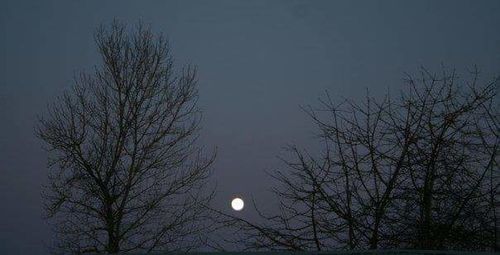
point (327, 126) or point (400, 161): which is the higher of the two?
point (327, 126)

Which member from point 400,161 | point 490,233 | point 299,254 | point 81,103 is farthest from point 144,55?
point 299,254

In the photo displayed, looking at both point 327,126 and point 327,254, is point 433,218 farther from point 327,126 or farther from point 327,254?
point 327,254

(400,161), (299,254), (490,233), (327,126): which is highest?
(327,126)

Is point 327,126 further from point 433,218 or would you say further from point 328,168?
point 433,218

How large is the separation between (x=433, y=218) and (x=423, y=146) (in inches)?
35.7

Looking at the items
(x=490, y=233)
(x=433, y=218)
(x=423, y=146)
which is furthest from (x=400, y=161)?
(x=490, y=233)

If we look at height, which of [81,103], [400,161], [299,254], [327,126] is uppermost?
[81,103]

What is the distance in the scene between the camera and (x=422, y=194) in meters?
6.07

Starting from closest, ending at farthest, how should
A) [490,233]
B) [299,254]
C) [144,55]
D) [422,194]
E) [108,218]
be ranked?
[299,254], [490,233], [422,194], [108,218], [144,55]

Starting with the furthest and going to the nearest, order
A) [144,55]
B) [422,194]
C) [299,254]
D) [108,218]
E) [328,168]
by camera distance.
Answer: [144,55], [108,218], [328,168], [422,194], [299,254]

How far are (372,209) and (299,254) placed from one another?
3846 millimetres

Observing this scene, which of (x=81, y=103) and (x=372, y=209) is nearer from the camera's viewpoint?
(x=372, y=209)

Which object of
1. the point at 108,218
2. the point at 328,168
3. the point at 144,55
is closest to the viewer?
the point at 328,168

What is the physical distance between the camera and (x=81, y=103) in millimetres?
13328
